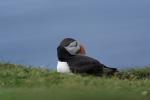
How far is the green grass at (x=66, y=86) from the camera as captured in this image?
7.07 meters

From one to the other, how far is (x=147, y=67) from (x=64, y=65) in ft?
9.31

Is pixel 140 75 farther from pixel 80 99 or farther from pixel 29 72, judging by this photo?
pixel 80 99

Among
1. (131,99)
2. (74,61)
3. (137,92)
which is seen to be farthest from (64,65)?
(131,99)

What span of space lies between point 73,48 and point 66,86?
4.68m

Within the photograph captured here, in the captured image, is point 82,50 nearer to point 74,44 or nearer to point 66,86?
point 74,44

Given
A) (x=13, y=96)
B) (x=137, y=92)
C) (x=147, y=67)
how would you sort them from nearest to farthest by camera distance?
(x=13, y=96) < (x=137, y=92) < (x=147, y=67)

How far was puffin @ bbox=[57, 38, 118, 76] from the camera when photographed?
40.2 ft

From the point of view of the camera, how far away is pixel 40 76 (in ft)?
35.0

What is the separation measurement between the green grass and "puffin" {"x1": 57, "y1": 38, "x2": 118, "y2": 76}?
0.44 m

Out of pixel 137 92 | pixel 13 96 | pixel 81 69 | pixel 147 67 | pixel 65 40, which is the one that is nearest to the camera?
pixel 13 96

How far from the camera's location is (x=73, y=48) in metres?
13.2

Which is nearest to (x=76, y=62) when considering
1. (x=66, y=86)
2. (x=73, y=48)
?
(x=73, y=48)

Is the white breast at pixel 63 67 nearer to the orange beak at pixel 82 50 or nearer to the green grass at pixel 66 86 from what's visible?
the green grass at pixel 66 86

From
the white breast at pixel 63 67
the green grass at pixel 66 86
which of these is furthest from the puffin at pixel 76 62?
the green grass at pixel 66 86
